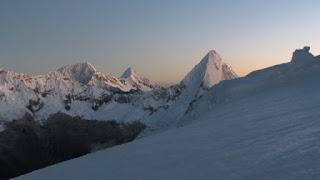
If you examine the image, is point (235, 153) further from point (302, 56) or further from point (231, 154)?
point (302, 56)

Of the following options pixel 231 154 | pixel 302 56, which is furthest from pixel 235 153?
pixel 302 56

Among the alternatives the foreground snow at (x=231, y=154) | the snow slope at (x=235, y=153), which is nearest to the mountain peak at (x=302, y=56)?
the snow slope at (x=235, y=153)

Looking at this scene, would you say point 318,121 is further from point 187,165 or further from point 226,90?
point 226,90

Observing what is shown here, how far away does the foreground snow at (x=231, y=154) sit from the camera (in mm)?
10711

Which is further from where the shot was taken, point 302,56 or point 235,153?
point 302,56

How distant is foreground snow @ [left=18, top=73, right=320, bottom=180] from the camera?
1071 centimetres

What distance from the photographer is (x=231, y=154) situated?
496 inches

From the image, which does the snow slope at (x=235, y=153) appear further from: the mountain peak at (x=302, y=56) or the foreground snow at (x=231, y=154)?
the mountain peak at (x=302, y=56)

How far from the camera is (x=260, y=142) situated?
1348 centimetres

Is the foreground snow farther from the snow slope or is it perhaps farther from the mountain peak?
the mountain peak

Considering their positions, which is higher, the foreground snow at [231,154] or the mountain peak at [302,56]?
the mountain peak at [302,56]

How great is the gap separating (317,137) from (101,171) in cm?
521

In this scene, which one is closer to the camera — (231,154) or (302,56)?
(231,154)

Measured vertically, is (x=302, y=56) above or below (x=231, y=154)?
above
